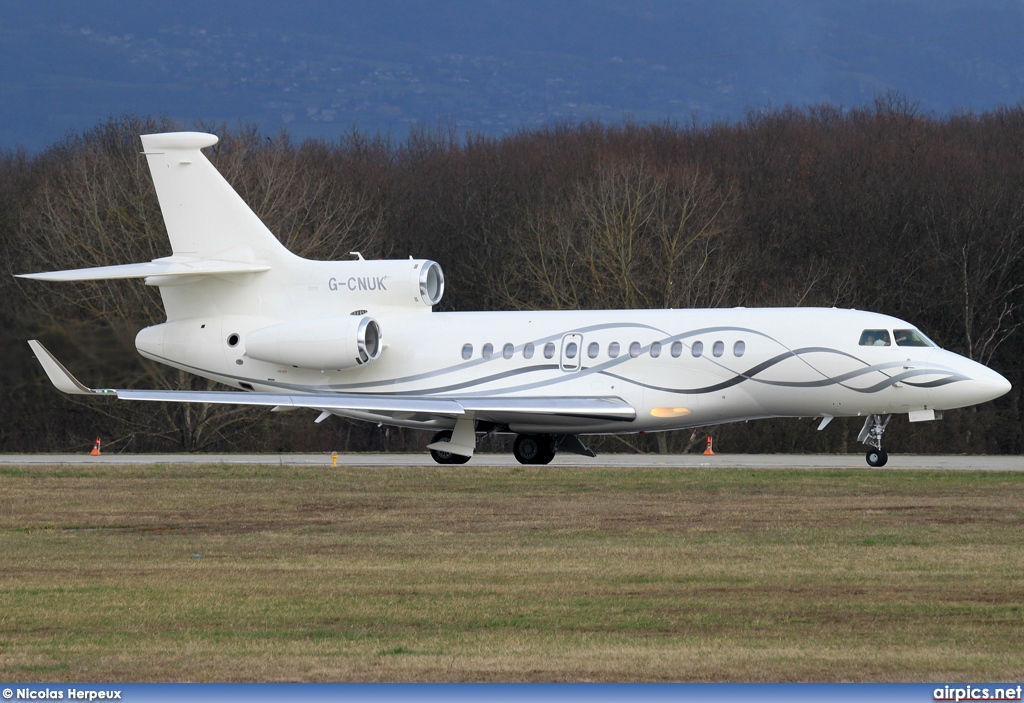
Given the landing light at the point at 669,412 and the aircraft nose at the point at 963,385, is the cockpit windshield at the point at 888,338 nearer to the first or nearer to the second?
the aircraft nose at the point at 963,385

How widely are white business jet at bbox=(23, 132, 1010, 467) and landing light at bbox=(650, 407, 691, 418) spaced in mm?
46

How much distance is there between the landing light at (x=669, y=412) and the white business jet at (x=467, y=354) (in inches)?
1.8

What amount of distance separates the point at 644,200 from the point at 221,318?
20812 mm

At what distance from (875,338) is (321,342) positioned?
11020 mm

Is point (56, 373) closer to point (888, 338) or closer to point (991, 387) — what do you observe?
point (888, 338)

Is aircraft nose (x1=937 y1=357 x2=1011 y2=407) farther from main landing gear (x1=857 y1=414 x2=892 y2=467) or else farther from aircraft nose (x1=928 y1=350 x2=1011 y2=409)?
main landing gear (x1=857 y1=414 x2=892 y2=467)

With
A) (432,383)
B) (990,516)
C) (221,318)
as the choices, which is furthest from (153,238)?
(990,516)

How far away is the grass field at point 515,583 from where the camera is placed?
9.45 meters

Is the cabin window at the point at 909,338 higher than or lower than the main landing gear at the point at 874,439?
higher

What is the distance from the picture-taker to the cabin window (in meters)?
26.4

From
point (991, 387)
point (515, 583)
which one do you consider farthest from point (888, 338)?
point (515, 583)

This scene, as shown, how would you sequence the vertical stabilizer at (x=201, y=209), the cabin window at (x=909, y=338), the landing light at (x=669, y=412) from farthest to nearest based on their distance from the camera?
the vertical stabilizer at (x=201, y=209) → the landing light at (x=669, y=412) → the cabin window at (x=909, y=338)

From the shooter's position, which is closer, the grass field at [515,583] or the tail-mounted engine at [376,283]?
the grass field at [515,583]

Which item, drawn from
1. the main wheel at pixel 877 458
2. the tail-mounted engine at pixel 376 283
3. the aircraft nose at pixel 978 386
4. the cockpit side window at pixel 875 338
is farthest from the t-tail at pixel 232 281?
the aircraft nose at pixel 978 386
